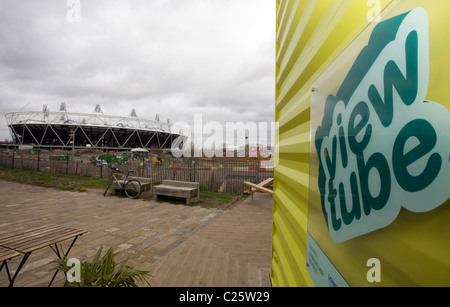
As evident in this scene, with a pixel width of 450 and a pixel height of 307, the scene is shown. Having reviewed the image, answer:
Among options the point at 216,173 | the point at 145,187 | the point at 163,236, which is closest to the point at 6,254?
the point at 163,236

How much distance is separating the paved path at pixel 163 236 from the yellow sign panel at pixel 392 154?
2.82m

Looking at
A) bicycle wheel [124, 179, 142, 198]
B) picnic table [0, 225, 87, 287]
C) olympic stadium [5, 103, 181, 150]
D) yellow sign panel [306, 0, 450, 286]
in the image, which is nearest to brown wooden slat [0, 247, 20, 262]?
picnic table [0, 225, 87, 287]

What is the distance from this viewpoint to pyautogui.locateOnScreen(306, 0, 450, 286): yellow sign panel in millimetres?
404

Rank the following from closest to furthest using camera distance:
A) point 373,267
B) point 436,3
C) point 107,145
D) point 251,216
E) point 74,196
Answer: point 436,3 → point 373,267 → point 251,216 → point 74,196 → point 107,145

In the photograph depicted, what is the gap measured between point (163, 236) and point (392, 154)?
16.7 feet

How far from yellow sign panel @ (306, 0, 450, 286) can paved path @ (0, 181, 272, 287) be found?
2.82m

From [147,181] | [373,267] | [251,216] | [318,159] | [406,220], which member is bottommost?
[251,216]

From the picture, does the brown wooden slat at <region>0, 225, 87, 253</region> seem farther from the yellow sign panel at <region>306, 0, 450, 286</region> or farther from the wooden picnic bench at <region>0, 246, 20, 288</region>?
the yellow sign panel at <region>306, 0, 450, 286</region>

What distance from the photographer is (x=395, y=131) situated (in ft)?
1.67

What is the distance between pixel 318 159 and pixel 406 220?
1.90 ft

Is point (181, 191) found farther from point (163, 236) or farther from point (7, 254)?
point (7, 254)

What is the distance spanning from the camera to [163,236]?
489cm
